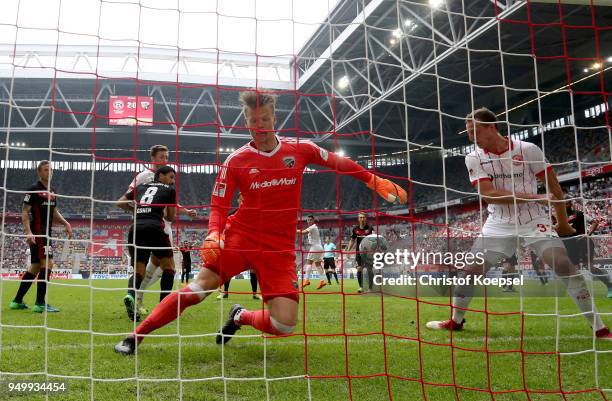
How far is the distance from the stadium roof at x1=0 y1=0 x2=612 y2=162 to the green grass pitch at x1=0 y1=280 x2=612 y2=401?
24.8 ft

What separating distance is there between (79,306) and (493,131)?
670cm

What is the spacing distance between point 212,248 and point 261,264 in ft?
1.63

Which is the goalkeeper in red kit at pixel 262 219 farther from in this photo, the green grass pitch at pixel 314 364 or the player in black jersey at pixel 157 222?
the player in black jersey at pixel 157 222

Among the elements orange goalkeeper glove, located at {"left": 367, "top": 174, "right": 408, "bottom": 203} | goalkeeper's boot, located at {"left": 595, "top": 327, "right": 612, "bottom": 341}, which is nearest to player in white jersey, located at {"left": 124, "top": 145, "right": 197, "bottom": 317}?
orange goalkeeper glove, located at {"left": 367, "top": 174, "right": 408, "bottom": 203}

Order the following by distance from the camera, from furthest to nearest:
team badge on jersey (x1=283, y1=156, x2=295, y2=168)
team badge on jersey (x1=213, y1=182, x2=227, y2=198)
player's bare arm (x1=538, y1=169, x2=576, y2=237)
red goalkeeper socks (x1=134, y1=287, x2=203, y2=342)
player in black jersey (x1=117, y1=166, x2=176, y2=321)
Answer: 1. player in black jersey (x1=117, y1=166, x2=176, y2=321)
2. player's bare arm (x1=538, y1=169, x2=576, y2=237)
3. team badge on jersey (x1=283, y1=156, x2=295, y2=168)
4. team badge on jersey (x1=213, y1=182, x2=227, y2=198)
5. red goalkeeper socks (x1=134, y1=287, x2=203, y2=342)

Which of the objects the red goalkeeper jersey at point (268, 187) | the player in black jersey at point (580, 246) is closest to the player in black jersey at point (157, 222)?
the red goalkeeper jersey at point (268, 187)

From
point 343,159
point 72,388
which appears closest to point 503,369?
point 343,159

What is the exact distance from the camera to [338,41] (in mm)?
15516

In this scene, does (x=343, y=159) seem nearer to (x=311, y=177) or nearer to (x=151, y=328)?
(x=151, y=328)

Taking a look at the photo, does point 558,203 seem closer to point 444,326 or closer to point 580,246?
point 444,326

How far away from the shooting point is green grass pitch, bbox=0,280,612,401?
292 centimetres

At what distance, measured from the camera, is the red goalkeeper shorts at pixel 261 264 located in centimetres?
363

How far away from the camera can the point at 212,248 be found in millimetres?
3326

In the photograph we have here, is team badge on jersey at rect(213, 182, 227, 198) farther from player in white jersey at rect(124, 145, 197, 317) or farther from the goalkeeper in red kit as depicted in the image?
player in white jersey at rect(124, 145, 197, 317)
